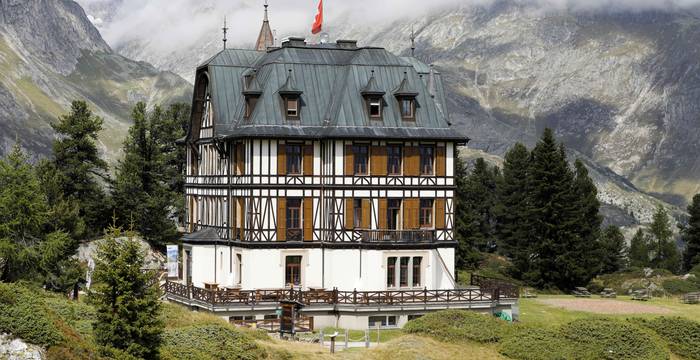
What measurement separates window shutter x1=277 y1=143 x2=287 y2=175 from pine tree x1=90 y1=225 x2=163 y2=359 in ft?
82.0

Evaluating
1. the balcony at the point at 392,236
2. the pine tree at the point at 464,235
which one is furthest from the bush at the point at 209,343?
the pine tree at the point at 464,235

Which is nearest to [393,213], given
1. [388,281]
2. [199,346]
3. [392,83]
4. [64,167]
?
[388,281]

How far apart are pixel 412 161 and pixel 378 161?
2099 mm

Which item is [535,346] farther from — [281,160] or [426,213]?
[281,160]

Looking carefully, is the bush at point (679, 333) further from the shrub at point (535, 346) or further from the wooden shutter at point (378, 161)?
the wooden shutter at point (378, 161)

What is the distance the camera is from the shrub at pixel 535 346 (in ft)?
161

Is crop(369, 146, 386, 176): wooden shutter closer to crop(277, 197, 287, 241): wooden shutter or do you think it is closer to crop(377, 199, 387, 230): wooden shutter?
crop(377, 199, 387, 230): wooden shutter

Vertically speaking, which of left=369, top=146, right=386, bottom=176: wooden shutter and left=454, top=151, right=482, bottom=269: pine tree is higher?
left=369, top=146, right=386, bottom=176: wooden shutter

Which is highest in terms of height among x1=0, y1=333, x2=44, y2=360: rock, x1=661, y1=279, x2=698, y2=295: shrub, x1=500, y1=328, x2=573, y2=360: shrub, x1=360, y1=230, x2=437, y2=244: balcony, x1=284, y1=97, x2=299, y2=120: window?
x1=284, y1=97, x2=299, y2=120: window

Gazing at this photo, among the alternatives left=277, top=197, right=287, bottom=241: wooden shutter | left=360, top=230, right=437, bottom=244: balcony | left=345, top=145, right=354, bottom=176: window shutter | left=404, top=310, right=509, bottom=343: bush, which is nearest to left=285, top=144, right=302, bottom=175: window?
left=277, top=197, right=287, bottom=241: wooden shutter

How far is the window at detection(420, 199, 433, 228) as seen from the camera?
62.6 metres

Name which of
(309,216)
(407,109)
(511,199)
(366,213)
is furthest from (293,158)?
(511,199)

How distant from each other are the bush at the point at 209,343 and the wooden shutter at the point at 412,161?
65.7 feet

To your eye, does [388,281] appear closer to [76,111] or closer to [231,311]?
[231,311]
